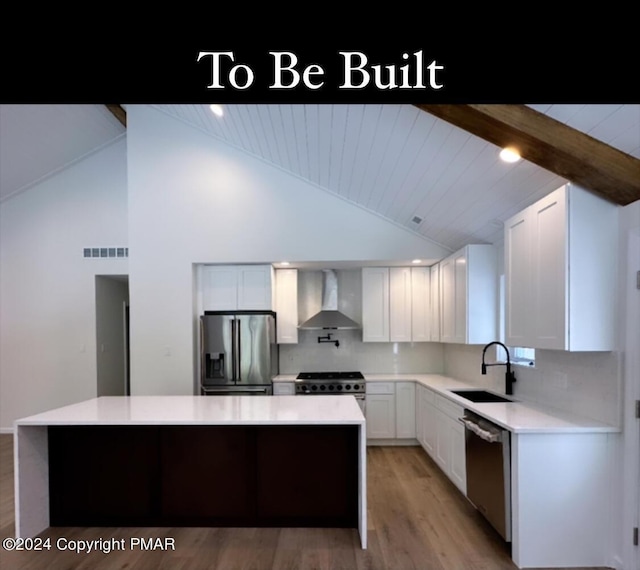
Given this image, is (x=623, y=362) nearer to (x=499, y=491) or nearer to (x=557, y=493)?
(x=557, y=493)

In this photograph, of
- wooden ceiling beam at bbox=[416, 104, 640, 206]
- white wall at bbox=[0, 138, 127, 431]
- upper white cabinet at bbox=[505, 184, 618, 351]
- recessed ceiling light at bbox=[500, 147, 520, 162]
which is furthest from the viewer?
white wall at bbox=[0, 138, 127, 431]

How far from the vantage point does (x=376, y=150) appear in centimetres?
335

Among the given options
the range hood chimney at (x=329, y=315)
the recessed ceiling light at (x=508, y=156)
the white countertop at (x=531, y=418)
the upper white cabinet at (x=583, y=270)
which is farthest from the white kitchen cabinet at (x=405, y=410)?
the recessed ceiling light at (x=508, y=156)

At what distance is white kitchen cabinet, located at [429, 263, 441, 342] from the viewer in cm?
481

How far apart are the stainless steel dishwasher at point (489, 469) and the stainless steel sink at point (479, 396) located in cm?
56

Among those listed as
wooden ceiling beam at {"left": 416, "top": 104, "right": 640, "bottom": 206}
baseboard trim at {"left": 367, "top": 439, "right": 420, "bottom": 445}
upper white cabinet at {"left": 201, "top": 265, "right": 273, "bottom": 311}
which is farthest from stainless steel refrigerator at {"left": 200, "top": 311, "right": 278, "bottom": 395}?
wooden ceiling beam at {"left": 416, "top": 104, "right": 640, "bottom": 206}

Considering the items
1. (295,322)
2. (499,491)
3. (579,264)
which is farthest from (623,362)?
(295,322)

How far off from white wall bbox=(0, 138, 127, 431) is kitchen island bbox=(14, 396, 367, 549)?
283 cm

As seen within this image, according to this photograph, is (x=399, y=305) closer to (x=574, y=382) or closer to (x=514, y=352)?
(x=514, y=352)

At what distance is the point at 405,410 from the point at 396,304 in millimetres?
1306

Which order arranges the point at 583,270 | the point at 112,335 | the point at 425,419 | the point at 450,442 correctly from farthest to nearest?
the point at 112,335 → the point at 425,419 → the point at 450,442 → the point at 583,270

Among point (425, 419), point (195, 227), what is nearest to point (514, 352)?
point (425, 419)

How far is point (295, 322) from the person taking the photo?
5066mm
